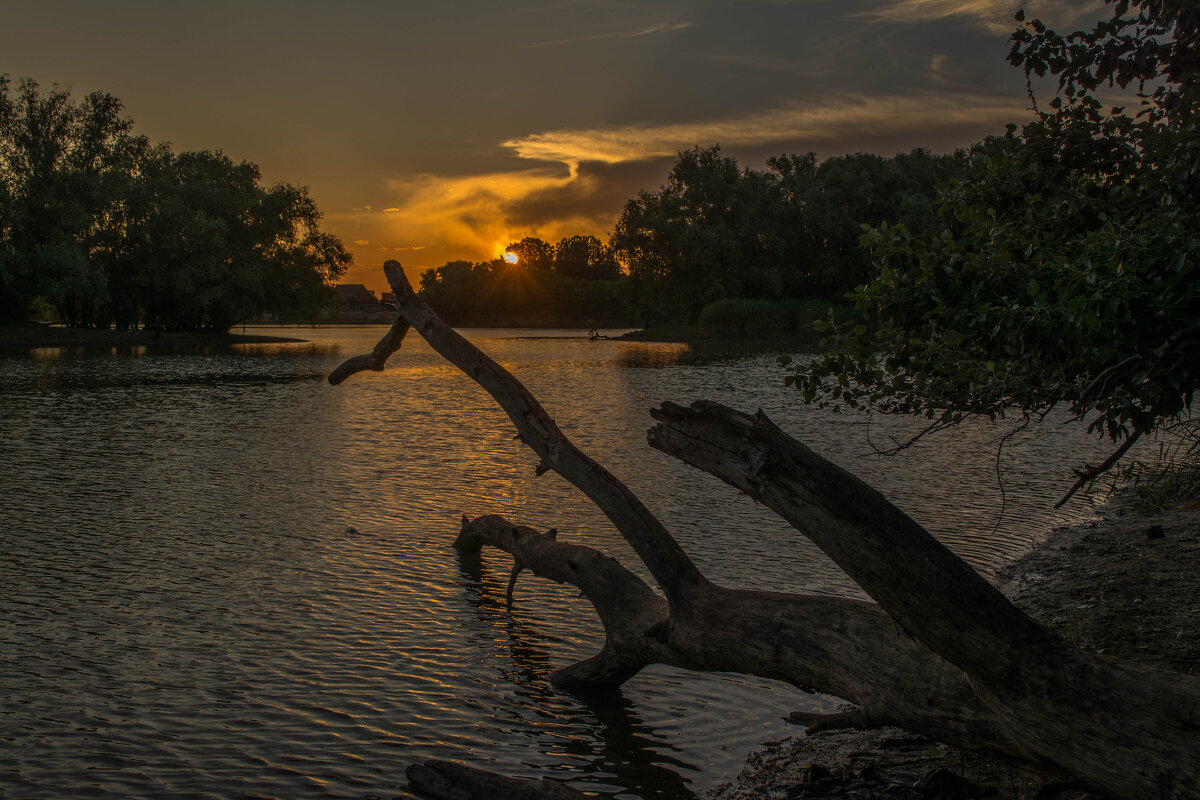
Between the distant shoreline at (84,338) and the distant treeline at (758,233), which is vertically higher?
the distant treeline at (758,233)

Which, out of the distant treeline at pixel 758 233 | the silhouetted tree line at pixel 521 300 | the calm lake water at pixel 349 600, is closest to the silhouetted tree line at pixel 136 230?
the distant treeline at pixel 758 233

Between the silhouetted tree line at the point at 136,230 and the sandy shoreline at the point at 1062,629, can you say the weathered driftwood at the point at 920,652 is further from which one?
the silhouetted tree line at the point at 136,230

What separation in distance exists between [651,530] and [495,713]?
6.03 feet

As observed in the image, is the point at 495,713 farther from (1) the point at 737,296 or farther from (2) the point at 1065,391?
(1) the point at 737,296

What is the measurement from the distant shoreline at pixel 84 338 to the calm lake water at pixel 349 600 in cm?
4720

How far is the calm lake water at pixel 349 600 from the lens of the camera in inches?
240

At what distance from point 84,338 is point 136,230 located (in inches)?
421

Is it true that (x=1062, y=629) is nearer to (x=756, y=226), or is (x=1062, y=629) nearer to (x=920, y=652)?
(x=920, y=652)

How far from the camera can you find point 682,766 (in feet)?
19.7

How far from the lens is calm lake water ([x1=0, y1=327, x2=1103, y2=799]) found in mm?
6098

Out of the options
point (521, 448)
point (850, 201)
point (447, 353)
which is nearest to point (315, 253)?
point (850, 201)

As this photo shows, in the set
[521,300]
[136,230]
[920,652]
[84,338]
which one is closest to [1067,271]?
[920,652]

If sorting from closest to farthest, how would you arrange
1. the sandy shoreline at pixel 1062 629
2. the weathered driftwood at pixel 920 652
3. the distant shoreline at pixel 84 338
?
the weathered driftwood at pixel 920 652, the sandy shoreline at pixel 1062 629, the distant shoreline at pixel 84 338

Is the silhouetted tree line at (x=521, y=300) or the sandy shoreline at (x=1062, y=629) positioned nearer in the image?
the sandy shoreline at (x=1062, y=629)
